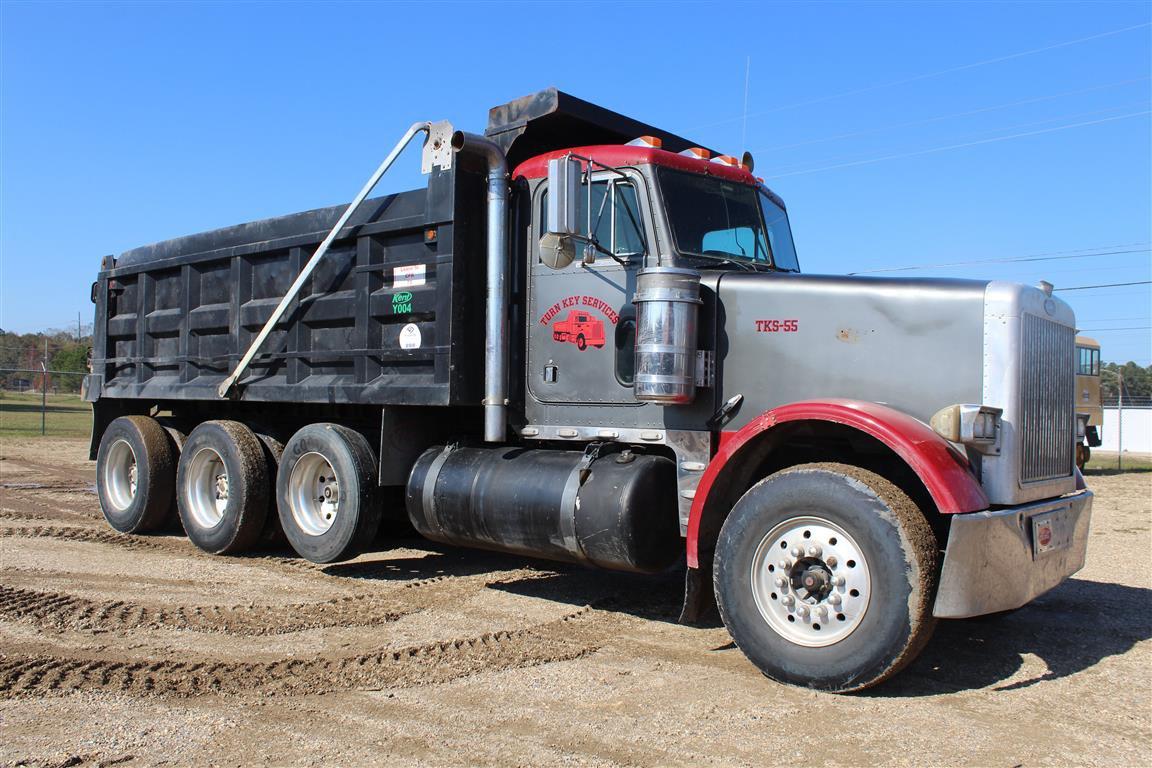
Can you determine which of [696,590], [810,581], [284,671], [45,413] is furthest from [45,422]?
[810,581]

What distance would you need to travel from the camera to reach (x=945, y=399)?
16.1 ft

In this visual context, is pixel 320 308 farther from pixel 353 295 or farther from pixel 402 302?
pixel 402 302

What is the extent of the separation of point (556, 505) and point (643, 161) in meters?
2.25

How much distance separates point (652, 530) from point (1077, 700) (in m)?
2.34

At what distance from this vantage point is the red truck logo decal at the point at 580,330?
625cm

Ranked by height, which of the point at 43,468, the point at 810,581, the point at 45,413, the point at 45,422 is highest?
the point at 45,413

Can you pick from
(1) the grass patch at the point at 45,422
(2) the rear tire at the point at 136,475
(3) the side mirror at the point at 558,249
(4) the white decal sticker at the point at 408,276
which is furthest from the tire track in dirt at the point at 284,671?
(1) the grass patch at the point at 45,422

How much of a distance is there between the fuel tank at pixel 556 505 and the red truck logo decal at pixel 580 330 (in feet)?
2.40

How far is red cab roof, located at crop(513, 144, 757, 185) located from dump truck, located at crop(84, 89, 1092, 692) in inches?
0.7

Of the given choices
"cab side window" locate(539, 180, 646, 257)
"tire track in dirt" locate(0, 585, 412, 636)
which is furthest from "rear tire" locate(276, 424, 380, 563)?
"cab side window" locate(539, 180, 646, 257)

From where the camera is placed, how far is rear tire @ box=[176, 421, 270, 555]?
27.2 feet

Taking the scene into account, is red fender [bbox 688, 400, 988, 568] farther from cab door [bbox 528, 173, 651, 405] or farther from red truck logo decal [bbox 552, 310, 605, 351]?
red truck logo decal [bbox 552, 310, 605, 351]

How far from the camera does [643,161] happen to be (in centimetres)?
614

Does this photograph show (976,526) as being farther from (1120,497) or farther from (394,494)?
(1120,497)
